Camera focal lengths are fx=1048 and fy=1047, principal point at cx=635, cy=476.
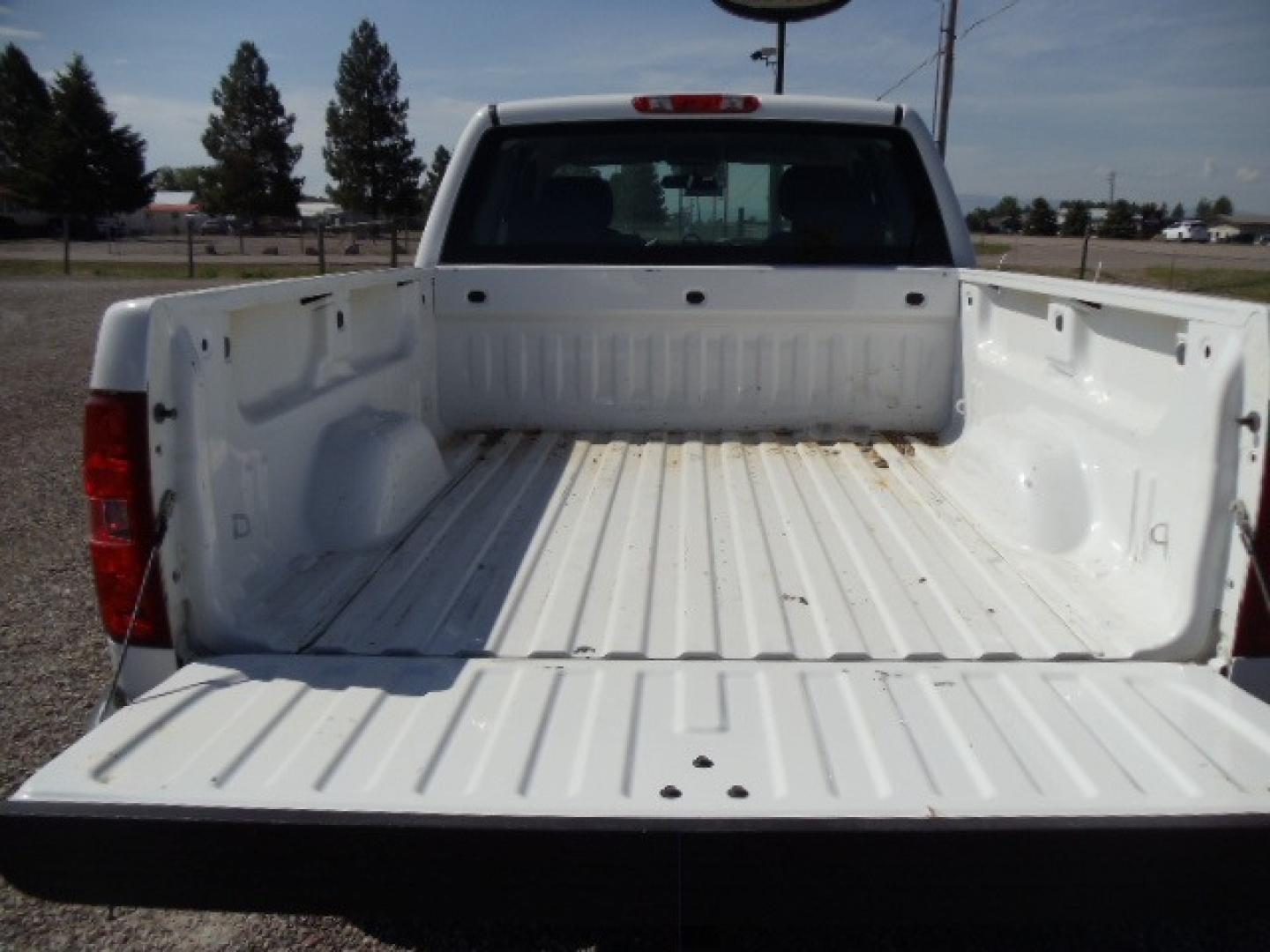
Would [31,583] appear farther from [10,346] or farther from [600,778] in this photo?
[10,346]

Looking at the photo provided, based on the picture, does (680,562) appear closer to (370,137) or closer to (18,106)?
(370,137)

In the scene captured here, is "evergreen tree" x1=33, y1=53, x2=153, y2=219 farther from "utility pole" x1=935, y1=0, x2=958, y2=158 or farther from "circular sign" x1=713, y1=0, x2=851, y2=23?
"circular sign" x1=713, y1=0, x2=851, y2=23

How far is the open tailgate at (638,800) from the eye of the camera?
1.59 metres

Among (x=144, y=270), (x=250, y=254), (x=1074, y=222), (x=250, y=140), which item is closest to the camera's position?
(x=144, y=270)

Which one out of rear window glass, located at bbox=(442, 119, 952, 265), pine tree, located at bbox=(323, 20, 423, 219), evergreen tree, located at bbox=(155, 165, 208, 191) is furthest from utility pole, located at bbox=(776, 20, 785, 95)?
evergreen tree, located at bbox=(155, 165, 208, 191)

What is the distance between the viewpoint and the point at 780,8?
6164mm

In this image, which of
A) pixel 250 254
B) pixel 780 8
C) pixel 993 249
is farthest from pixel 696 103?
pixel 250 254

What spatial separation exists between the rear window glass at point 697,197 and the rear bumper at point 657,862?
2.84m

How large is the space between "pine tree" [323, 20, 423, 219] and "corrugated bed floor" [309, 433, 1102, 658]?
58.3 metres

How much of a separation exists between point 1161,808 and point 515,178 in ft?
11.1

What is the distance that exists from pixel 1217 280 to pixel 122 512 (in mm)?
23414

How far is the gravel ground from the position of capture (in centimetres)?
259

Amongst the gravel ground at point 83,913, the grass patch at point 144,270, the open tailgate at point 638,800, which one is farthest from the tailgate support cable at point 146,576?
the grass patch at point 144,270

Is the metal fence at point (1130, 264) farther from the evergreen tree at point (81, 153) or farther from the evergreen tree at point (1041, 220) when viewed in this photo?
the evergreen tree at point (81, 153)
